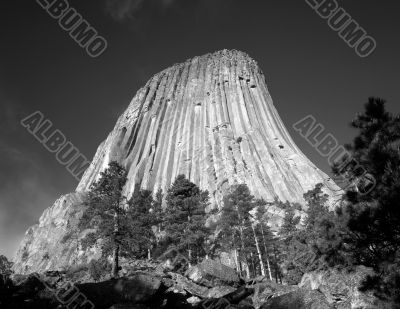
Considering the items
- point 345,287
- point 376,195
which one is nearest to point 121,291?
point 345,287

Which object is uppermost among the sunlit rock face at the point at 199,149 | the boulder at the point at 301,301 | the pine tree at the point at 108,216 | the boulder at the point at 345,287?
the sunlit rock face at the point at 199,149

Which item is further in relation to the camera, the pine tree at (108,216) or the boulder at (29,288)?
the pine tree at (108,216)

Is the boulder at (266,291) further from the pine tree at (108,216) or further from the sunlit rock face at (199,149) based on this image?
the sunlit rock face at (199,149)

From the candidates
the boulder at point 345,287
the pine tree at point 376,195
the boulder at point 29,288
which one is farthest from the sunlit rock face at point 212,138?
the pine tree at point 376,195

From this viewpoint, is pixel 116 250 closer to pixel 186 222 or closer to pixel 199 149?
pixel 186 222

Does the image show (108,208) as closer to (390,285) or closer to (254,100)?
(390,285)

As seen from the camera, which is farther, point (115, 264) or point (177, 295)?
point (115, 264)
